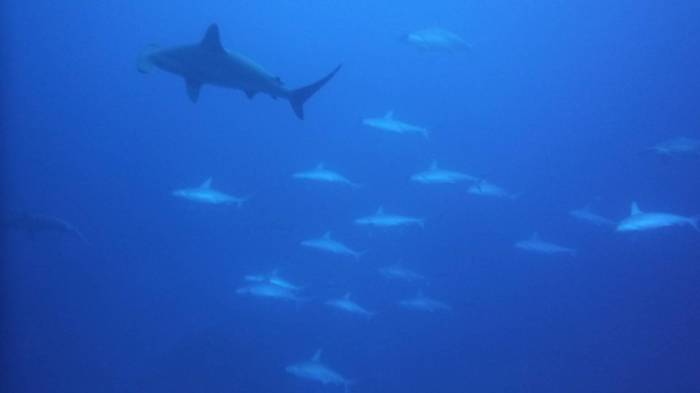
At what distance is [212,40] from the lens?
17.8 ft

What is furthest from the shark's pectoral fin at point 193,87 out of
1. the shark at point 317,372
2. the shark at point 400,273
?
the shark at point 400,273

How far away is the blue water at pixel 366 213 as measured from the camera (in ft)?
53.5

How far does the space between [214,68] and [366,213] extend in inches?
600

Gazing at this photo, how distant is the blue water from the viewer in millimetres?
16312

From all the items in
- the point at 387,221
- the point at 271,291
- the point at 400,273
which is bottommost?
the point at 271,291

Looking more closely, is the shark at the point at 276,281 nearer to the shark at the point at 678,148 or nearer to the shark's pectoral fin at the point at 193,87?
the shark's pectoral fin at the point at 193,87

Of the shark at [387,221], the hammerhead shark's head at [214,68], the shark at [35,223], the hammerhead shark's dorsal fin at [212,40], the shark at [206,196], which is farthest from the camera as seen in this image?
the shark at [387,221]

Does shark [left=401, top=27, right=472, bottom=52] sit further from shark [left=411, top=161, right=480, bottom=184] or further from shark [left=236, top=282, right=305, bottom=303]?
shark [left=236, top=282, right=305, bottom=303]

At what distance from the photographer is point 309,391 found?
44.9 ft

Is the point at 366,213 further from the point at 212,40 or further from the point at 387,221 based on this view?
the point at 212,40

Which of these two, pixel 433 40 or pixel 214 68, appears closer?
pixel 214 68

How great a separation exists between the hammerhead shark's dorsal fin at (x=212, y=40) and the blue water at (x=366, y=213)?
8.31 meters

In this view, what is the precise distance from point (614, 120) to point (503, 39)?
35.9 ft

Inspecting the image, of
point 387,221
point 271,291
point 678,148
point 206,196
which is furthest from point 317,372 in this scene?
point 678,148
